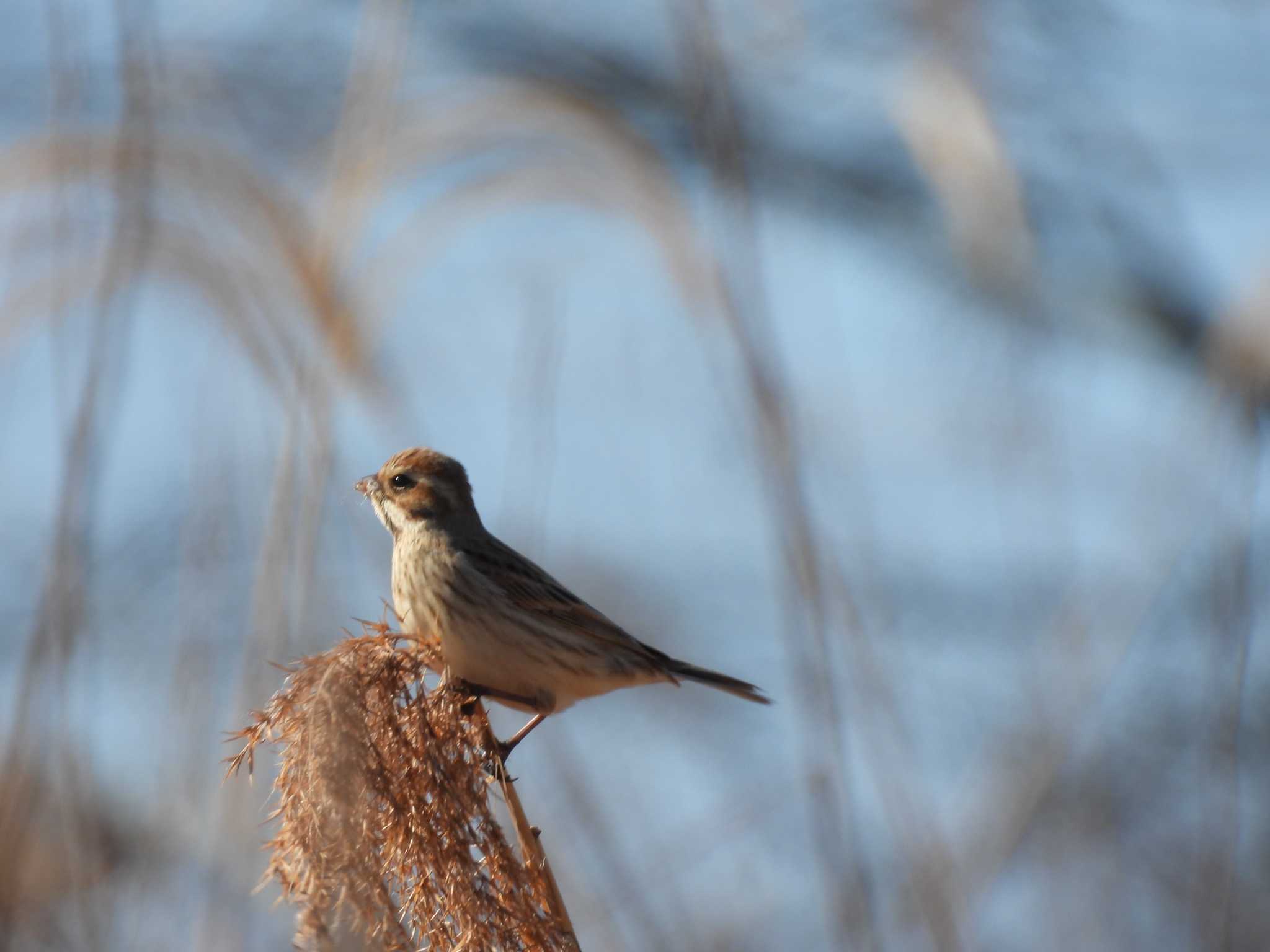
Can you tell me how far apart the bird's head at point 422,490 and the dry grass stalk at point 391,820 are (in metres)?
1.80

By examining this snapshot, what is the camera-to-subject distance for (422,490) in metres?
4.41

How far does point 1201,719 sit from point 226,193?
290cm

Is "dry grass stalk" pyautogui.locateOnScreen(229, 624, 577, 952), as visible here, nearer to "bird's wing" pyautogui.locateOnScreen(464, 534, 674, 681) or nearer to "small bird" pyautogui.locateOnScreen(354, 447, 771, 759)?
"small bird" pyautogui.locateOnScreen(354, 447, 771, 759)

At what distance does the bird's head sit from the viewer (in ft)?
14.2

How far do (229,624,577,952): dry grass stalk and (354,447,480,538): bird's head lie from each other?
180 cm

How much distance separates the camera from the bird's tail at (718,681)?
4168 millimetres

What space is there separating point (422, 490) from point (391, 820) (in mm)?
2165

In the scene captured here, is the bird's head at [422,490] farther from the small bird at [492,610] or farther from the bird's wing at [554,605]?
the bird's wing at [554,605]

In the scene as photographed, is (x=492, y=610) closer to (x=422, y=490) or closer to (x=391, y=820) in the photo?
(x=422, y=490)

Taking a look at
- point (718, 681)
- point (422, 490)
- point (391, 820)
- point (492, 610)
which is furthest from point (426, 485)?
point (391, 820)

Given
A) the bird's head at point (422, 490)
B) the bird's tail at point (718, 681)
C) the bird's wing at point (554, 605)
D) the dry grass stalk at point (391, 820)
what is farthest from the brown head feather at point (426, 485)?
the dry grass stalk at point (391, 820)

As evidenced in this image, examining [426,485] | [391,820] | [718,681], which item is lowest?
[391,820]

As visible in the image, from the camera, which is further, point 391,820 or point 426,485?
point 426,485

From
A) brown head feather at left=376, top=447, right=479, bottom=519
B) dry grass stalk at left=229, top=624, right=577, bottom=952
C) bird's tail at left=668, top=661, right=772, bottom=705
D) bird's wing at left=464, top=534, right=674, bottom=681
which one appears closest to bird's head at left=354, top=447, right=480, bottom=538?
brown head feather at left=376, top=447, right=479, bottom=519
